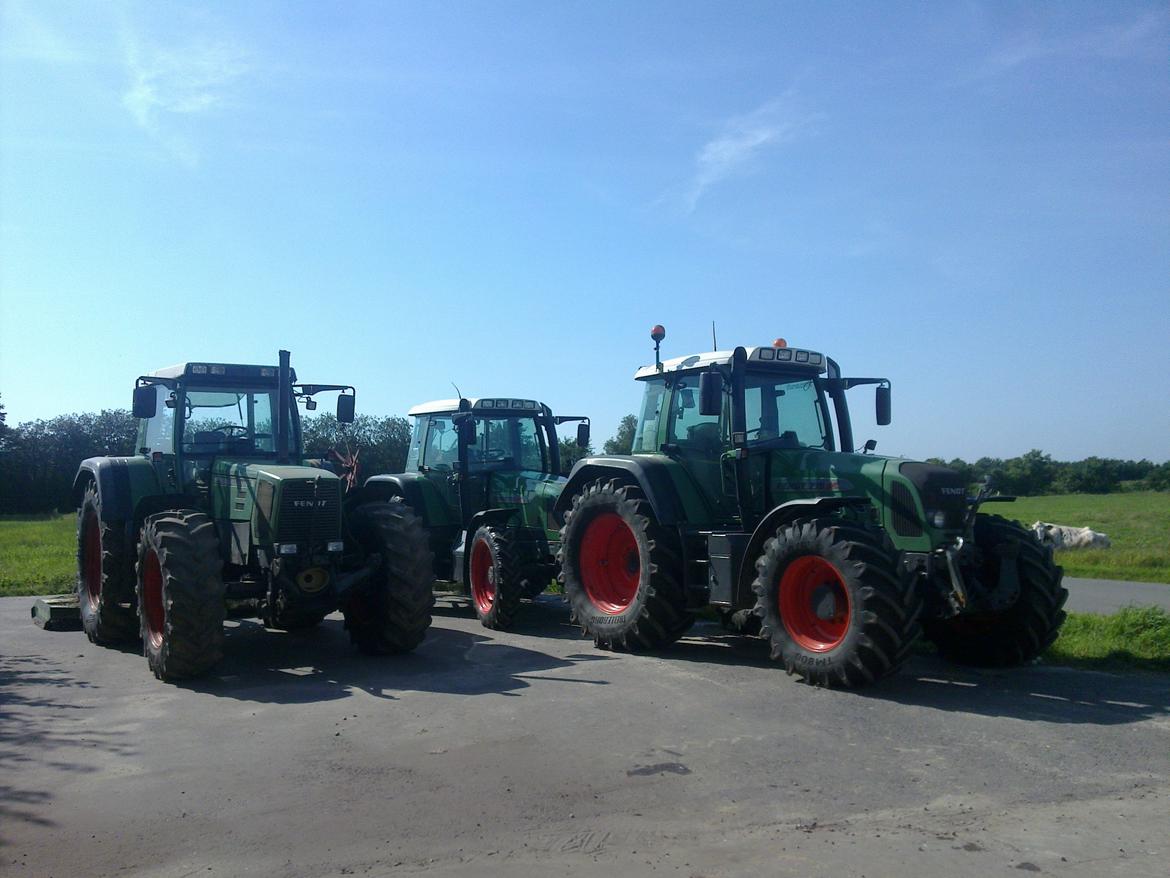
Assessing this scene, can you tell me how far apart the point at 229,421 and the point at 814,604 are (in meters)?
5.95

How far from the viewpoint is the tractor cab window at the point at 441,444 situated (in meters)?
12.9

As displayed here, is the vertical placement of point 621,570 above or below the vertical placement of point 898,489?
below

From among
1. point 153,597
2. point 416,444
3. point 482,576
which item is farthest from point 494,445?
point 153,597

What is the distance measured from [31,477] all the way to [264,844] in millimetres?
51400

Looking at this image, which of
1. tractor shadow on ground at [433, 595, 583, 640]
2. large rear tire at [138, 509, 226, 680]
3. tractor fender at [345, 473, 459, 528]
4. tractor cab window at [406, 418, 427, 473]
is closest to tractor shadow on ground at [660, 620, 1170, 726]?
tractor shadow on ground at [433, 595, 583, 640]

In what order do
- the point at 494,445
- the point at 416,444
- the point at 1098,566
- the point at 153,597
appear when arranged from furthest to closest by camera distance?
Answer: 1. the point at 1098,566
2. the point at 416,444
3. the point at 494,445
4. the point at 153,597

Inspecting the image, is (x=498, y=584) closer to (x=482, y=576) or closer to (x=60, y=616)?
(x=482, y=576)

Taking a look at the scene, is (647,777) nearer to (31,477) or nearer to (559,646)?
(559,646)

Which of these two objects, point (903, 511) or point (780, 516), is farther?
point (780, 516)

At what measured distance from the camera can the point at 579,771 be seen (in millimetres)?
5609

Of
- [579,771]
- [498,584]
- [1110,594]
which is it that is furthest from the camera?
[1110,594]

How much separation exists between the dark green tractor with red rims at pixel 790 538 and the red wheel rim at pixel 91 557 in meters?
4.94

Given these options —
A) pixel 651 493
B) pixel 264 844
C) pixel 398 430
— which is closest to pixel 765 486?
pixel 651 493

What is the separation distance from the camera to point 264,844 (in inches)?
180
